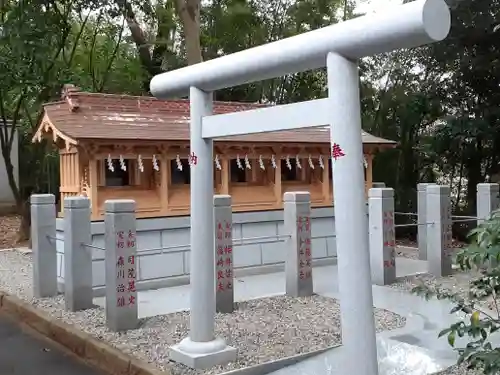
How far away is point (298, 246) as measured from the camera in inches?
302

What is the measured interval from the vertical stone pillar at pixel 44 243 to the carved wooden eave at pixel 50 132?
3.24ft

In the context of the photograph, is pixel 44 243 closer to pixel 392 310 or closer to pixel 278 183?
pixel 278 183

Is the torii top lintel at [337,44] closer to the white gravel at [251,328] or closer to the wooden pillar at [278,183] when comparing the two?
the white gravel at [251,328]

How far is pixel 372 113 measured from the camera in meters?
16.2

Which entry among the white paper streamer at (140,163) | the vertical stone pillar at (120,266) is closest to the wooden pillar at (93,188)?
the white paper streamer at (140,163)

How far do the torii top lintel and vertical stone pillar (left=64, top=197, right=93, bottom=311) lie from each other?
295 cm

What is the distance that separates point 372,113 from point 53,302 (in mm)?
10992

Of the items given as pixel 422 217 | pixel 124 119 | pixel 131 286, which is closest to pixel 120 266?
pixel 131 286

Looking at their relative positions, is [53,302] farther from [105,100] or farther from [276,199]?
[276,199]

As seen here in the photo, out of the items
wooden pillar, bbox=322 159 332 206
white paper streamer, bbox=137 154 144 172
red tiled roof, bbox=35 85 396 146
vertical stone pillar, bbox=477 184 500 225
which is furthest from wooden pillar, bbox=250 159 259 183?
vertical stone pillar, bbox=477 184 500 225

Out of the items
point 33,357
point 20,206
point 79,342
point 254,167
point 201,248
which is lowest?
point 33,357

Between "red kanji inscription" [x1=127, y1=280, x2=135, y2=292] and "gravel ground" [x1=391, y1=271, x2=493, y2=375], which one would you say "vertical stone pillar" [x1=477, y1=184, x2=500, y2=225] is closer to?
"gravel ground" [x1=391, y1=271, x2=493, y2=375]

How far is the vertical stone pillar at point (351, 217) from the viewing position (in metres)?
3.59

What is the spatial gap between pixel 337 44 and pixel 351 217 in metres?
1.06
